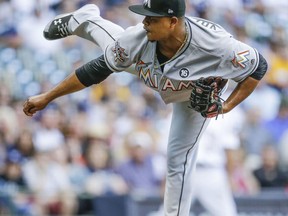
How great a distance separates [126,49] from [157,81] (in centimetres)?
30

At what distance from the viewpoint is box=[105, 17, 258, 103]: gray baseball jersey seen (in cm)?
657

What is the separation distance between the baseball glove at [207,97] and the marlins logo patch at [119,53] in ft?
1.73

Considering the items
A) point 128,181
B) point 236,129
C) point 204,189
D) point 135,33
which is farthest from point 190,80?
point 236,129

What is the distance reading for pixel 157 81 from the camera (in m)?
6.75

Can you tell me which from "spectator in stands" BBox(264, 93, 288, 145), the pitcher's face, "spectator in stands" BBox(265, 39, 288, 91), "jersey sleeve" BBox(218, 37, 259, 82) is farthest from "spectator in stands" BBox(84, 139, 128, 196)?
the pitcher's face

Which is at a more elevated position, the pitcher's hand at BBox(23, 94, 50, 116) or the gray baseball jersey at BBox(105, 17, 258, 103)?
the gray baseball jersey at BBox(105, 17, 258, 103)

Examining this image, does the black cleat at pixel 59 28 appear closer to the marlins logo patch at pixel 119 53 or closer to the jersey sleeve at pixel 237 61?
the marlins logo patch at pixel 119 53

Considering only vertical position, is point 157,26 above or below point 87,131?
above

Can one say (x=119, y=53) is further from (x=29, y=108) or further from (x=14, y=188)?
(x=14, y=188)

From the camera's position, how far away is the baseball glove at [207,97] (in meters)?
6.39

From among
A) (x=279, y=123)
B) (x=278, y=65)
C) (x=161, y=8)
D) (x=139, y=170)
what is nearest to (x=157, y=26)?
(x=161, y=8)

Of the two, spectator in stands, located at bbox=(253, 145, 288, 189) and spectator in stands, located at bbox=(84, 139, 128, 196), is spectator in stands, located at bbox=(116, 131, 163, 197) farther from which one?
spectator in stands, located at bbox=(253, 145, 288, 189)

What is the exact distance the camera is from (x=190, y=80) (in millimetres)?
6668

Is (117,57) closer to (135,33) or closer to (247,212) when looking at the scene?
(135,33)
